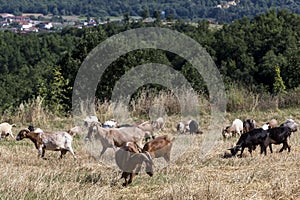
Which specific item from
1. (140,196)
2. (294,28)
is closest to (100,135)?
(140,196)

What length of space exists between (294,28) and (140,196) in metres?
40.8

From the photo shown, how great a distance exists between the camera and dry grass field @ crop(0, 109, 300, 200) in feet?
23.0

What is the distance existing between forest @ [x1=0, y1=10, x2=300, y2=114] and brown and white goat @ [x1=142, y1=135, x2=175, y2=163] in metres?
10.1

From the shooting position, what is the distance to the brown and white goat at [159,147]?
9.45m

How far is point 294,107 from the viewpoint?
20109mm

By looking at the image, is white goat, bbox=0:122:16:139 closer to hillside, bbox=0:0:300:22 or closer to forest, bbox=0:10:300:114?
forest, bbox=0:10:300:114

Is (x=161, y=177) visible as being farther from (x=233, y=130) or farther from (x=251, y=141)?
(x=233, y=130)

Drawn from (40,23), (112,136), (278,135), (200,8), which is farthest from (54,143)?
(200,8)

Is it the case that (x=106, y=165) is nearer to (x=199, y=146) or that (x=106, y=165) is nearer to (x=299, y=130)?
(x=199, y=146)

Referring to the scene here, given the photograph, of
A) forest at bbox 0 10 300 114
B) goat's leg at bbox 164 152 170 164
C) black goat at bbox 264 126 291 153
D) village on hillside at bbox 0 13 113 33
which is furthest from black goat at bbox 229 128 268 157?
village on hillside at bbox 0 13 113 33

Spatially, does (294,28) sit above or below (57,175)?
above

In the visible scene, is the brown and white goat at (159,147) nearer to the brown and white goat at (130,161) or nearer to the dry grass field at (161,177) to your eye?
the dry grass field at (161,177)

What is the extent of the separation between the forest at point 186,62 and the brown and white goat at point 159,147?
10070mm

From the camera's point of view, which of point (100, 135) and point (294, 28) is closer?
point (100, 135)
